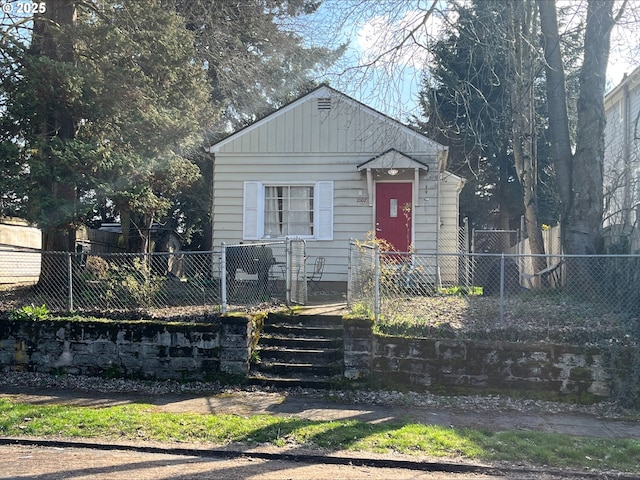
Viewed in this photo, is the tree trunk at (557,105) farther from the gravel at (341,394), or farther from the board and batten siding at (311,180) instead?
the board and batten siding at (311,180)

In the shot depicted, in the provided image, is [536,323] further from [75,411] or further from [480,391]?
[75,411]

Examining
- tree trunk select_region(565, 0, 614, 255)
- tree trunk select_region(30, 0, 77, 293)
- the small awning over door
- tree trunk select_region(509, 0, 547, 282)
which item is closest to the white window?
the small awning over door

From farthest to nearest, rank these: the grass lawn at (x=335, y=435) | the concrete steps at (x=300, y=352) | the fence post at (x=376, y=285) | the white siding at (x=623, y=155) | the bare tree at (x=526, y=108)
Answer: the white siding at (x=623, y=155) < the bare tree at (x=526, y=108) < the fence post at (x=376, y=285) < the concrete steps at (x=300, y=352) < the grass lawn at (x=335, y=435)

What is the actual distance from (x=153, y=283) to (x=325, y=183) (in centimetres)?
498

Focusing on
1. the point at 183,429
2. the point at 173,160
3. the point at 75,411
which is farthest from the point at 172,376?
the point at 173,160

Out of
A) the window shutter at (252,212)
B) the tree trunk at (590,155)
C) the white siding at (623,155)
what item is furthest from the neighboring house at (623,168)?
the window shutter at (252,212)

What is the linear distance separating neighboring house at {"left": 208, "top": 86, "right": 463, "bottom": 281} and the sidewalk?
5.79 m

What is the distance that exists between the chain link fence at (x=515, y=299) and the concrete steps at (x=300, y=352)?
Result: 0.66 m

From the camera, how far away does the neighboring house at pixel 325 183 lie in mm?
12227

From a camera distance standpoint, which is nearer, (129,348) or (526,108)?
(129,348)

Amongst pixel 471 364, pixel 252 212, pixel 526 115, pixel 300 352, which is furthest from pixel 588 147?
pixel 252 212

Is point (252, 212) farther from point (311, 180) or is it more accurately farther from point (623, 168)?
point (623, 168)

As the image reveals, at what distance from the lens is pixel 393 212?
12.5 m

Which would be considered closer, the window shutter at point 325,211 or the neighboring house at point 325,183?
the neighboring house at point 325,183
